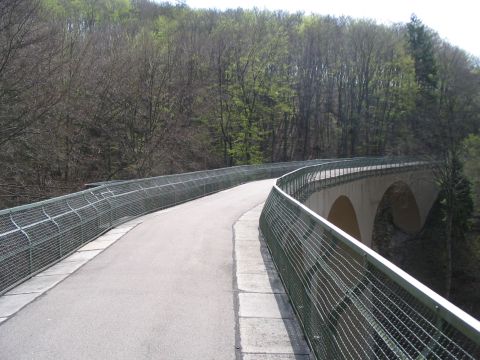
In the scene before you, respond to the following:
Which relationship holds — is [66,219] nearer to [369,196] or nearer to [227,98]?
[369,196]

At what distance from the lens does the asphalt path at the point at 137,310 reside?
5.41m

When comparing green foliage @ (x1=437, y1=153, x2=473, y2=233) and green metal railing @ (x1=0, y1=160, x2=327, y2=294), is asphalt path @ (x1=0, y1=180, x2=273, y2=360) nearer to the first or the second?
green metal railing @ (x1=0, y1=160, x2=327, y2=294)

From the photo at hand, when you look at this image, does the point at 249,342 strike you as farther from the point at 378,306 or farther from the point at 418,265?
the point at 418,265

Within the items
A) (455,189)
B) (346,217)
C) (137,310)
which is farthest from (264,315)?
(455,189)

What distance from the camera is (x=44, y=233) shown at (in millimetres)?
9422

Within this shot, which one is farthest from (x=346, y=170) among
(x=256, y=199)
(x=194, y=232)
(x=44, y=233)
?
(x=44, y=233)

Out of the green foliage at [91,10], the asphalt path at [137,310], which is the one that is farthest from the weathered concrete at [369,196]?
the green foliage at [91,10]

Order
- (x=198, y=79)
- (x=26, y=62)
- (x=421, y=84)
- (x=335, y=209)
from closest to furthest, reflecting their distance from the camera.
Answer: (x=26, y=62) < (x=335, y=209) < (x=198, y=79) < (x=421, y=84)

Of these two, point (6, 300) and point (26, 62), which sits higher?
point (26, 62)

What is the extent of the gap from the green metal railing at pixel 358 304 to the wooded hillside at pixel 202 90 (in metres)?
12.5

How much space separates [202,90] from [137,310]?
39544mm

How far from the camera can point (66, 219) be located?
35.4 feet

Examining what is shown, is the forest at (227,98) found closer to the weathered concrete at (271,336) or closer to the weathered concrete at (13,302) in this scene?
the weathered concrete at (13,302)

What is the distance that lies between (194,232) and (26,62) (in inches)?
340
